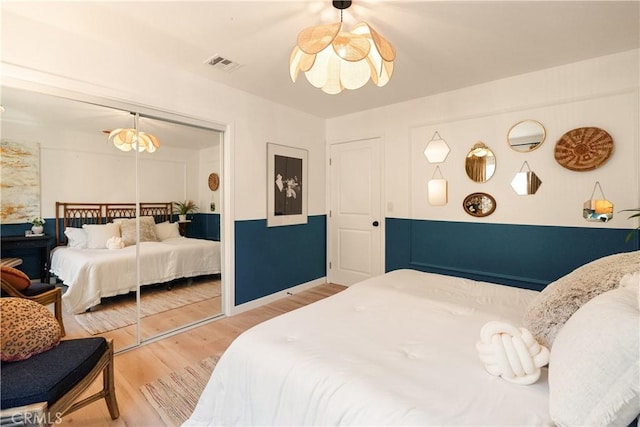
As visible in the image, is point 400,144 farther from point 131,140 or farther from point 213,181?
point 131,140

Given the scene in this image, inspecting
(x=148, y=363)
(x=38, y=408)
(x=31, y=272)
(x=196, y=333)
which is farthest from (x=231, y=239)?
(x=38, y=408)

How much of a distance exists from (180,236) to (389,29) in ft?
8.56

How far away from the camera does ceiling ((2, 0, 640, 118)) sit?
1.86 metres

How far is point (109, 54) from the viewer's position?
2275 millimetres

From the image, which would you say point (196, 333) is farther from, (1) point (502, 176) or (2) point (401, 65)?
(1) point (502, 176)

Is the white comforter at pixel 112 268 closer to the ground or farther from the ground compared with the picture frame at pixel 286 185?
closer to the ground

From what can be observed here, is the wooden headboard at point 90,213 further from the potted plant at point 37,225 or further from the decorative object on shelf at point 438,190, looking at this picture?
the decorative object on shelf at point 438,190

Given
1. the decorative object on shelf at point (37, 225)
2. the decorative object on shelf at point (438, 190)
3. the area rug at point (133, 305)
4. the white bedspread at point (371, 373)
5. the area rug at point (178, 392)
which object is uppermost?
the decorative object on shelf at point (438, 190)

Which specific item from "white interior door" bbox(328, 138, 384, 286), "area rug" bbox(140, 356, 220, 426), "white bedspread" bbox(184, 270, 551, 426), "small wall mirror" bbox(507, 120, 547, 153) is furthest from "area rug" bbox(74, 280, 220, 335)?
"small wall mirror" bbox(507, 120, 547, 153)

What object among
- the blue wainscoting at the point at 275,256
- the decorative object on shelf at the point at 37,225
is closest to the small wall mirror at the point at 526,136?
the blue wainscoting at the point at 275,256

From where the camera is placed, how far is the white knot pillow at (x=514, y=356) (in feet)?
3.31

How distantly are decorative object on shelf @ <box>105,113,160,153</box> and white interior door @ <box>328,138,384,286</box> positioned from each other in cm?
242

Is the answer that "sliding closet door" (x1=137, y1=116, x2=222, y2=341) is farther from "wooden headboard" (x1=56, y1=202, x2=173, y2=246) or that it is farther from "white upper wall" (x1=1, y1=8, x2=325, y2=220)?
"white upper wall" (x1=1, y1=8, x2=325, y2=220)

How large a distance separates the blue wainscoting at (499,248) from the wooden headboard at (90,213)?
9.08 feet
